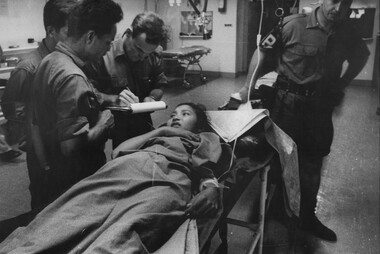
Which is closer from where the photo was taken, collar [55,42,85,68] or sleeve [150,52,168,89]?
collar [55,42,85,68]

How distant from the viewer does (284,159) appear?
1186 mm

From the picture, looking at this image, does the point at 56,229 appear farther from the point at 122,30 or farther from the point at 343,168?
the point at 343,168

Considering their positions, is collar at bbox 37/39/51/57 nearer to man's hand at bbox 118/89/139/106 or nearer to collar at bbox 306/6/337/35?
man's hand at bbox 118/89/139/106

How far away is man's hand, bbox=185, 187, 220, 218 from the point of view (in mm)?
918

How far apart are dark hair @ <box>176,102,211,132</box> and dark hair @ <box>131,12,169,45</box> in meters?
0.23

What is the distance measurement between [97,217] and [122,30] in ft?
1.84

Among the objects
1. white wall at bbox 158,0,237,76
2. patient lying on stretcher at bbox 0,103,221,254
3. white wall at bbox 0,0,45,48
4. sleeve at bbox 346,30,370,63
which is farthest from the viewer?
white wall at bbox 158,0,237,76

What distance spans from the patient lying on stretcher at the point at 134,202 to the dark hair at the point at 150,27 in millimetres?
281

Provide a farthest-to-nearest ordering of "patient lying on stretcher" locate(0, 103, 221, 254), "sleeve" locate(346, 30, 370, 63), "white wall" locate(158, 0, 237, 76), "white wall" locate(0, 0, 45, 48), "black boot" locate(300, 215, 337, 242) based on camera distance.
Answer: "black boot" locate(300, 215, 337, 242)
"white wall" locate(158, 0, 237, 76)
"sleeve" locate(346, 30, 370, 63)
"white wall" locate(0, 0, 45, 48)
"patient lying on stretcher" locate(0, 103, 221, 254)

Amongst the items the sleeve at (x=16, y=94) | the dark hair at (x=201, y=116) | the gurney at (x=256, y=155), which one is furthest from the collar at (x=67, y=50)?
the gurney at (x=256, y=155)

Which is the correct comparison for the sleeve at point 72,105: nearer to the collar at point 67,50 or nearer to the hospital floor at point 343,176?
the collar at point 67,50

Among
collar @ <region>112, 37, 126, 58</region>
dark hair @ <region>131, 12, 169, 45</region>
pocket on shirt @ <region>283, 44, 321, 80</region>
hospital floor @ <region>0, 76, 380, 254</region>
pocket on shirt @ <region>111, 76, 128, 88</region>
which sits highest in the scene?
dark hair @ <region>131, 12, 169, 45</region>

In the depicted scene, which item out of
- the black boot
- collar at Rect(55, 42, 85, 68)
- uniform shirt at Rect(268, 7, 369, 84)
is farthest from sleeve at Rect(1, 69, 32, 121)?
the black boot

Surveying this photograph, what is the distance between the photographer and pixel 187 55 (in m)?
1.05
